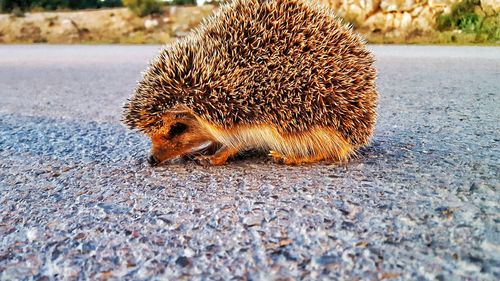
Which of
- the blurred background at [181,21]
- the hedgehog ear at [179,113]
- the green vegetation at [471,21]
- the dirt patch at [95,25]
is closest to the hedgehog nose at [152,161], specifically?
the hedgehog ear at [179,113]

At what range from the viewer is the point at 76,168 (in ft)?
9.84

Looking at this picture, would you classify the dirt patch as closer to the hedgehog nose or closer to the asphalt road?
the asphalt road

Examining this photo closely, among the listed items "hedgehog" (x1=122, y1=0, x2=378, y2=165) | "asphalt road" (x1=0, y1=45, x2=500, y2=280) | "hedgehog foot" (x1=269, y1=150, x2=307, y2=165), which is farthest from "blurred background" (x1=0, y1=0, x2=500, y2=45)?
"hedgehog foot" (x1=269, y1=150, x2=307, y2=165)

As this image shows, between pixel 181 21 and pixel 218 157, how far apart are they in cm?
2618

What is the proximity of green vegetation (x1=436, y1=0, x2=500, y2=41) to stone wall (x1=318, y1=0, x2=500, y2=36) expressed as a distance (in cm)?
29

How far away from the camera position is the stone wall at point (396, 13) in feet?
68.3

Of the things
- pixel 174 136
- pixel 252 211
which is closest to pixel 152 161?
pixel 174 136

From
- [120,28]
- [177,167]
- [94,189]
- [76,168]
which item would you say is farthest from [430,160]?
[120,28]

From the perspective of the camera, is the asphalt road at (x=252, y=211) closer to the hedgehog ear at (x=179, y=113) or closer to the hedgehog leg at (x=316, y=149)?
the hedgehog leg at (x=316, y=149)

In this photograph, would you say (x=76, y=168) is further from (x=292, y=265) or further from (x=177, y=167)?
(x=292, y=265)

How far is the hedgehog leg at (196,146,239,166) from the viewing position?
2.97 meters

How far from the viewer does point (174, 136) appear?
289 centimetres

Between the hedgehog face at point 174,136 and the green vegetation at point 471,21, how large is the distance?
15.5 meters

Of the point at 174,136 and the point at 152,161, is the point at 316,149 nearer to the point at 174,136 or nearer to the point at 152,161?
the point at 174,136
